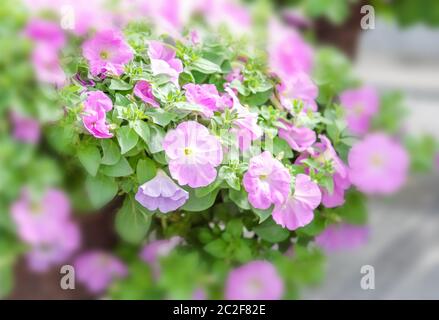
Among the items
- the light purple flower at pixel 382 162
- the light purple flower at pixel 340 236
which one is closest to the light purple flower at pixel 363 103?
the light purple flower at pixel 382 162

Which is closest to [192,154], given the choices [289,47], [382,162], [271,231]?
[271,231]

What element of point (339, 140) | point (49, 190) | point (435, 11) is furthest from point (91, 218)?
point (435, 11)

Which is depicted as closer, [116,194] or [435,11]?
[116,194]

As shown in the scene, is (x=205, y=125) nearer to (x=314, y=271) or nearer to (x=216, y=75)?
(x=216, y=75)

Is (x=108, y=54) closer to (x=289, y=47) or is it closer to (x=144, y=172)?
(x=144, y=172)

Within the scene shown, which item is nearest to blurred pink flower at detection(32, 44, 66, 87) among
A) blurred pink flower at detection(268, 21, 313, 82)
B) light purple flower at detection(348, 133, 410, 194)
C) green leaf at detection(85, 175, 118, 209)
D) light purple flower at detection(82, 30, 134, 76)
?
light purple flower at detection(82, 30, 134, 76)

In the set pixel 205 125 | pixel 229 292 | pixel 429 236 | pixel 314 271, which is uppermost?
pixel 205 125
